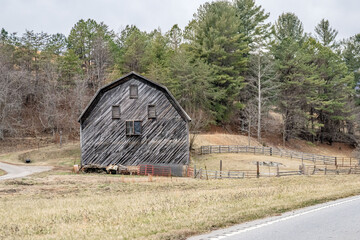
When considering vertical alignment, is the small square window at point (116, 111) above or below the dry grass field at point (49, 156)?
above

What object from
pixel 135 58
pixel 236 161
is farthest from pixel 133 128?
pixel 135 58

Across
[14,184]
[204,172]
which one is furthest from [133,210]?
[204,172]

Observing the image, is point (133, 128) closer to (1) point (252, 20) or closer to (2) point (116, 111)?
(2) point (116, 111)

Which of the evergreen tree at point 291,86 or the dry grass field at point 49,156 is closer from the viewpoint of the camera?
the dry grass field at point 49,156

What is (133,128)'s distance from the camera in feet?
116

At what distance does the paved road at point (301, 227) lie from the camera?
840 centimetres

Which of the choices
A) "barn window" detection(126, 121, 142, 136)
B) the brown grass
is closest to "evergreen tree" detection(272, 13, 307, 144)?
the brown grass

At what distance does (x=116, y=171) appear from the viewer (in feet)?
110

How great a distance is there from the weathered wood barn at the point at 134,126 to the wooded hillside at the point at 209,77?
520 inches

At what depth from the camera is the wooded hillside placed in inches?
2229

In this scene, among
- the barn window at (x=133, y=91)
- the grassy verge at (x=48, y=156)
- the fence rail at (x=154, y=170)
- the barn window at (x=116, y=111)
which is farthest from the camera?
the grassy verge at (x=48, y=156)

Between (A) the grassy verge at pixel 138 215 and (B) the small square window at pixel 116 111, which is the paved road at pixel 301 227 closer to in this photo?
(A) the grassy verge at pixel 138 215

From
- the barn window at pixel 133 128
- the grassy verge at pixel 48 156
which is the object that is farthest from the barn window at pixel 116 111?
the grassy verge at pixel 48 156

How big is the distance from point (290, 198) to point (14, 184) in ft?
57.9
